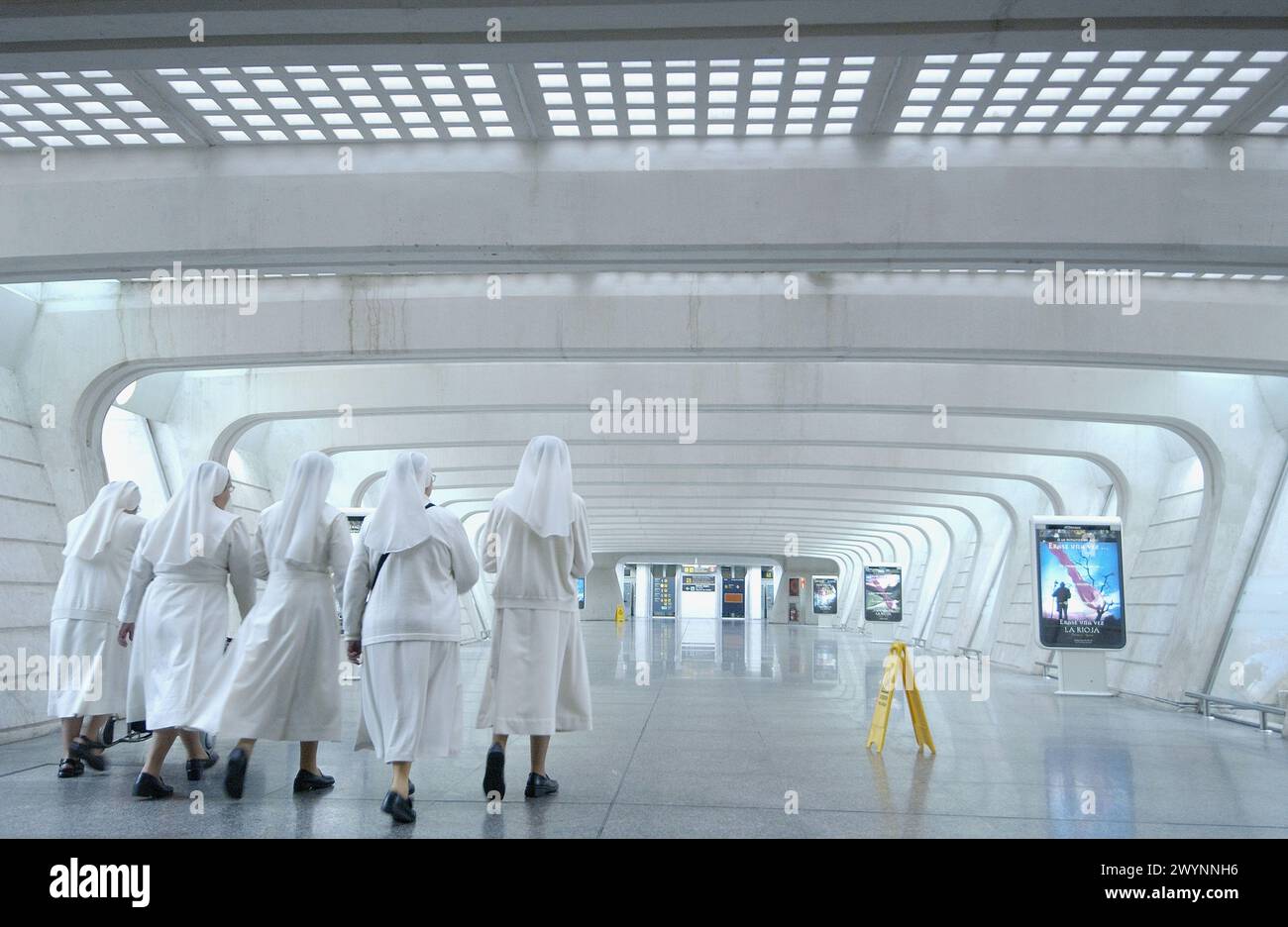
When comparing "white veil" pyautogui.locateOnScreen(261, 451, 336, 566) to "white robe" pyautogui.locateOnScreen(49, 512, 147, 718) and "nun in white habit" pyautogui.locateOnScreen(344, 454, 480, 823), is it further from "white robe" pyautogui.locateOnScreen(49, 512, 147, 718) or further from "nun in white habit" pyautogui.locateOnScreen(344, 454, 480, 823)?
"white robe" pyautogui.locateOnScreen(49, 512, 147, 718)

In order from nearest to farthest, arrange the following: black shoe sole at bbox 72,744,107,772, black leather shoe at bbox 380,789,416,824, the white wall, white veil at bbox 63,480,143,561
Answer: black leather shoe at bbox 380,789,416,824
black shoe sole at bbox 72,744,107,772
white veil at bbox 63,480,143,561
the white wall

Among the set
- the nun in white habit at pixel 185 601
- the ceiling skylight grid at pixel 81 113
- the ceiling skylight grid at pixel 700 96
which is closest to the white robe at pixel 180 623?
the nun in white habit at pixel 185 601

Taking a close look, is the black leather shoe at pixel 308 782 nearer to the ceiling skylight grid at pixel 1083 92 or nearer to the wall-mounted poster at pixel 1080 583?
the ceiling skylight grid at pixel 1083 92

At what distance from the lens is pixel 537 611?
6.42 metres

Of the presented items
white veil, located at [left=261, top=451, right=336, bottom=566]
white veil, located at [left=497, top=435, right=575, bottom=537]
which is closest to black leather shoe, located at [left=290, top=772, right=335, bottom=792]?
white veil, located at [left=261, top=451, right=336, bottom=566]

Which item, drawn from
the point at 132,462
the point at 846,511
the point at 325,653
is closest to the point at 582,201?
Answer: the point at 325,653

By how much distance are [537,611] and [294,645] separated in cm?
148

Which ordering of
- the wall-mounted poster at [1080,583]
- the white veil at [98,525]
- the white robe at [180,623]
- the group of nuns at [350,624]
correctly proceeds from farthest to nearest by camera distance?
1. the wall-mounted poster at [1080,583]
2. the white veil at [98,525]
3. the white robe at [180,623]
4. the group of nuns at [350,624]

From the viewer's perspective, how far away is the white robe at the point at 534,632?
20.4 feet

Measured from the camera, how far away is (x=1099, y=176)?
7703mm

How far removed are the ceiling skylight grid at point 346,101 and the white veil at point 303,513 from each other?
2555 mm

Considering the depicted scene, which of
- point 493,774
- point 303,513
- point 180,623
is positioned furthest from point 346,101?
point 493,774

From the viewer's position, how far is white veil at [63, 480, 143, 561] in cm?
758
